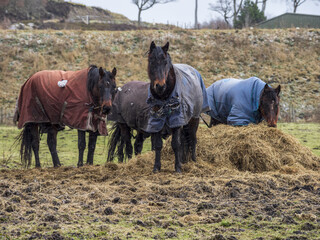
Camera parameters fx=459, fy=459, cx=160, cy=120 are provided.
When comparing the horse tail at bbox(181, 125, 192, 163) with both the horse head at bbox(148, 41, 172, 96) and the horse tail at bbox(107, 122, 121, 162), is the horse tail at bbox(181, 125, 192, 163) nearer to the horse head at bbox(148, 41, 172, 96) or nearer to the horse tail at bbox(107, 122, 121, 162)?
the horse head at bbox(148, 41, 172, 96)

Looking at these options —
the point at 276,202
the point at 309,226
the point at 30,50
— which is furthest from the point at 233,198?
the point at 30,50

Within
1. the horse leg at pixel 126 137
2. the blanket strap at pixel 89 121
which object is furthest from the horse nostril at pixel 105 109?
the horse leg at pixel 126 137

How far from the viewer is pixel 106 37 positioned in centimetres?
3294

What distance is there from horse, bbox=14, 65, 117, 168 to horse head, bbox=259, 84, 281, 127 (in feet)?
11.1

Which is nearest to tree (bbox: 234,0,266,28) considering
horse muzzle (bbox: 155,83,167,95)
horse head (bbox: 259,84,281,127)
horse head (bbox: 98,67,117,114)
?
horse head (bbox: 259,84,281,127)

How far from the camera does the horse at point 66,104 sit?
8.79 meters

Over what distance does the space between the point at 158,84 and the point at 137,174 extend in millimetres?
1614

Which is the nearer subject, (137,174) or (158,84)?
(158,84)

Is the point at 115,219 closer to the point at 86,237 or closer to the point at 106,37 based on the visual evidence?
the point at 86,237

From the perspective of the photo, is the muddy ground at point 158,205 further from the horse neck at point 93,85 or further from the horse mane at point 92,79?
the horse mane at point 92,79

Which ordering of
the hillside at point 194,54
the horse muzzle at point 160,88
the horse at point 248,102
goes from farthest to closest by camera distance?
1. the hillside at point 194,54
2. the horse at point 248,102
3. the horse muzzle at point 160,88

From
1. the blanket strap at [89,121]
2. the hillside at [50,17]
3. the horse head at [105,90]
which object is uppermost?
the hillside at [50,17]

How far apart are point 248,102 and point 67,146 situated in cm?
596

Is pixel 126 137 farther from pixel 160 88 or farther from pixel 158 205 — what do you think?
pixel 158 205
